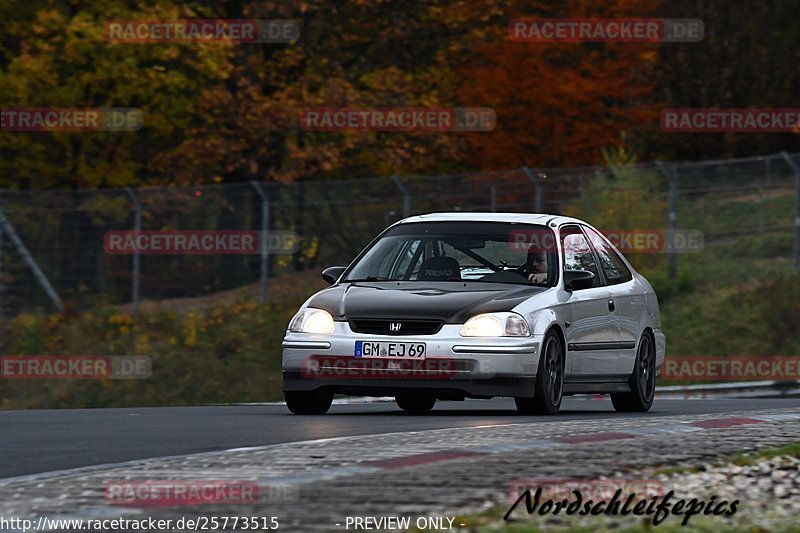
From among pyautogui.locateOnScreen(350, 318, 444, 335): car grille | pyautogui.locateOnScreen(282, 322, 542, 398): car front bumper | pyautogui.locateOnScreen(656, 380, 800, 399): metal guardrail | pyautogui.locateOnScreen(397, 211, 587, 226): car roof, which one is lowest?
pyautogui.locateOnScreen(656, 380, 800, 399): metal guardrail

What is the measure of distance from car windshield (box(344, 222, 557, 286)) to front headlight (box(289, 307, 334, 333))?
963 millimetres

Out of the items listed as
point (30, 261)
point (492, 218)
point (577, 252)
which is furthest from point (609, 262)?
point (30, 261)

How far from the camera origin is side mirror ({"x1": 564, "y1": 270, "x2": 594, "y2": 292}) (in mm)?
15453

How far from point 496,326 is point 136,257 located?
1800 cm

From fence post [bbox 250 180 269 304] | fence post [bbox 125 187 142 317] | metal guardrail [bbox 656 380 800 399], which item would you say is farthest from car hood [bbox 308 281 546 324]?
fence post [bbox 125 187 142 317]

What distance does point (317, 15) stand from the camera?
125 ft

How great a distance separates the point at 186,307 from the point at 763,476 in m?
23.4

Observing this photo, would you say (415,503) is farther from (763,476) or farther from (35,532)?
(763,476)

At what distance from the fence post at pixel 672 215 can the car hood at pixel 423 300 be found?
1773 cm

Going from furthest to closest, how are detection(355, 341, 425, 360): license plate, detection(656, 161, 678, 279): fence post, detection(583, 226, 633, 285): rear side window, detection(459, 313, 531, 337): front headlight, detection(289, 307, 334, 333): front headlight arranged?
detection(656, 161, 678, 279): fence post, detection(583, 226, 633, 285): rear side window, detection(289, 307, 334, 333): front headlight, detection(459, 313, 531, 337): front headlight, detection(355, 341, 425, 360): license plate

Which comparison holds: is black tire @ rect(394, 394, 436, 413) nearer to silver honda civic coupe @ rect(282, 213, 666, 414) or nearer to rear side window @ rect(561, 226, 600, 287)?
silver honda civic coupe @ rect(282, 213, 666, 414)

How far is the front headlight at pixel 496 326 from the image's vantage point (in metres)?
14.4

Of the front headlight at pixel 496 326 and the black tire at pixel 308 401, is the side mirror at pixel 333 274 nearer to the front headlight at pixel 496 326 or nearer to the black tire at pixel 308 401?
the black tire at pixel 308 401

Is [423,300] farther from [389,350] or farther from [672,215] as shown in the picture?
[672,215]
